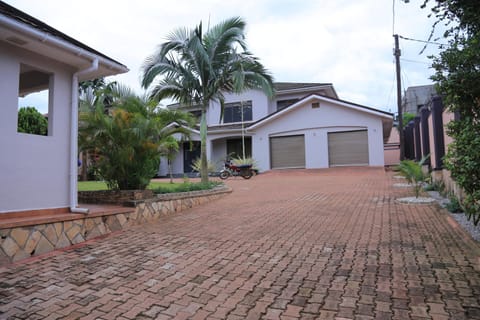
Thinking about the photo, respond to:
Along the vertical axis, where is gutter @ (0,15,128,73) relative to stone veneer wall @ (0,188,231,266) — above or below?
above

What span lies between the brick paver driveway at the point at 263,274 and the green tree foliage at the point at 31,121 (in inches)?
463

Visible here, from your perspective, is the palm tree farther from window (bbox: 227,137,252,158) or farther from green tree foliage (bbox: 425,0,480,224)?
window (bbox: 227,137,252,158)

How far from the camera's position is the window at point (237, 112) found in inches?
1012

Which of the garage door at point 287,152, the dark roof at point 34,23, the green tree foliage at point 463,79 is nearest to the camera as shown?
the green tree foliage at point 463,79

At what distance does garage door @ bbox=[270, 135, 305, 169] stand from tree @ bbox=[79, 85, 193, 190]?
48.5 ft

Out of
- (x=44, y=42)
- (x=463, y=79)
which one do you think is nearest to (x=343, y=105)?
(x=463, y=79)

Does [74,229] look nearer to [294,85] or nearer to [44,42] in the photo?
[44,42]

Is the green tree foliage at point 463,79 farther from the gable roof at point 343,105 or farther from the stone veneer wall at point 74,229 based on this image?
the gable roof at point 343,105

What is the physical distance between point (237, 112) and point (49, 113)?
Answer: 2096 cm

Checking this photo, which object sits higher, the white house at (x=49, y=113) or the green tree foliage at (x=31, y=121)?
the green tree foliage at (x=31, y=121)

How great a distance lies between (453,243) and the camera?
4.60 metres

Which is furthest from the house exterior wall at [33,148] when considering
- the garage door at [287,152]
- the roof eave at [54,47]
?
the garage door at [287,152]

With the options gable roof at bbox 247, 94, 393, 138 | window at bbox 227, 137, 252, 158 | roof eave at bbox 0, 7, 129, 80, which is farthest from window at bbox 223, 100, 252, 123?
roof eave at bbox 0, 7, 129, 80

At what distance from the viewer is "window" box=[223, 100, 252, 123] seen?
25.7 m
